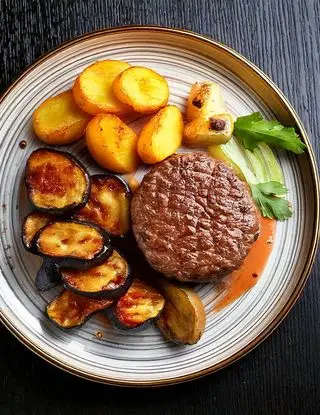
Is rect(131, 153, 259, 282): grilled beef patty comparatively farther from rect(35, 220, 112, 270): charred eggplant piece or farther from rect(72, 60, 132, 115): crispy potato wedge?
rect(72, 60, 132, 115): crispy potato wedge

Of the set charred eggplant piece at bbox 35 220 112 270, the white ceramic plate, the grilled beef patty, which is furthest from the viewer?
the white ceramic plate

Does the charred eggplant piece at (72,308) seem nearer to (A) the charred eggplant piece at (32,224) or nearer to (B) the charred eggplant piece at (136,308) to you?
(B) the charred eggplant piece at (136,308)

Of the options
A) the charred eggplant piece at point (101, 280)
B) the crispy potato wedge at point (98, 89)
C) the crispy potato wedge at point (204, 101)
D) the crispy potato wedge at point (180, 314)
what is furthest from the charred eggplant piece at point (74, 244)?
the crispy potato wedge at point (204, 101)

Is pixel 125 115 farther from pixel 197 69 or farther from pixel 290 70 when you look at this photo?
pixel 290 70

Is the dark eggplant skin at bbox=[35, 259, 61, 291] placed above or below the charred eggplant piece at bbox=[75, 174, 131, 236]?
below

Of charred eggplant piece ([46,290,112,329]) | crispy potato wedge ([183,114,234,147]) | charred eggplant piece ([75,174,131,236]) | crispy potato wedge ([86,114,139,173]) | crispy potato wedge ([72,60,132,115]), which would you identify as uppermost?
crispy potato wedge ([72,60,132,115])

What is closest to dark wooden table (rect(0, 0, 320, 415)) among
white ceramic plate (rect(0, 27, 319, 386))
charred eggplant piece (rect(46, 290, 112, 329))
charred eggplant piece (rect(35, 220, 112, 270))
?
white ceramic plate (rect(0, 27, 319, 386))
